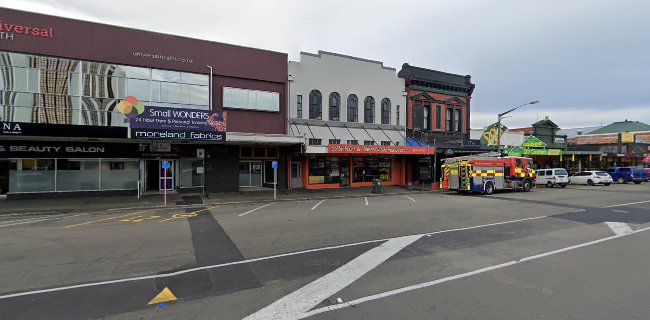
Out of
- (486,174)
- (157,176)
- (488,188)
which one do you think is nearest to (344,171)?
(486,174)

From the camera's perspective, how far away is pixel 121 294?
5133 millimetres

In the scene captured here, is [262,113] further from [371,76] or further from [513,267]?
[513,267]

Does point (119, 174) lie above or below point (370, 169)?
→ below

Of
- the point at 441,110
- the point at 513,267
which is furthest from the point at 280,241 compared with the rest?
the point at 441,110

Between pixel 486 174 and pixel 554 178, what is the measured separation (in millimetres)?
11051

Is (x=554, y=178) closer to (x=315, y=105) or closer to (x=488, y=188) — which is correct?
(x=488, y=188)

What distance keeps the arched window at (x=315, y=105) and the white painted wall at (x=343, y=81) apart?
301 mm

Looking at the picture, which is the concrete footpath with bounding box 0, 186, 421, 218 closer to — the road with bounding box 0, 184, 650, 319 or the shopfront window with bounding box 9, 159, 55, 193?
the shopfront window with bounding box 9, 159, 55, 193

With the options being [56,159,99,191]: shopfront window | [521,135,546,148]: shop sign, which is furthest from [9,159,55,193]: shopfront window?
[521,135,546,148]: shop sign

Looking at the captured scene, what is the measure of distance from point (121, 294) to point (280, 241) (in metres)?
A: 4.02

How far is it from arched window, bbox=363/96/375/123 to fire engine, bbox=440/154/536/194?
23.4 feet

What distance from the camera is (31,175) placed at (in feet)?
60.2

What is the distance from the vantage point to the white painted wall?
965 inches

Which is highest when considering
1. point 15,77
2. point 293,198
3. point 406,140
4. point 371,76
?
point 371,76
